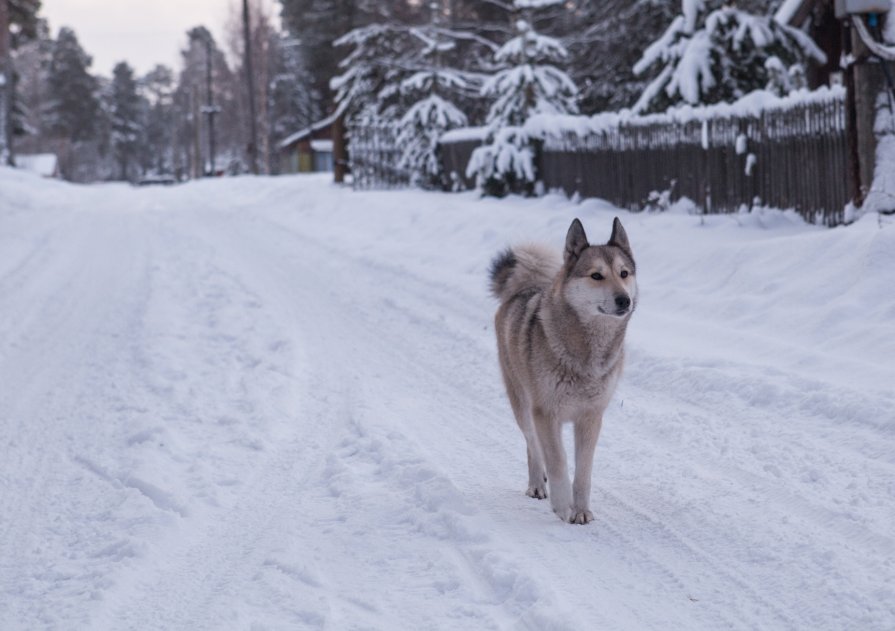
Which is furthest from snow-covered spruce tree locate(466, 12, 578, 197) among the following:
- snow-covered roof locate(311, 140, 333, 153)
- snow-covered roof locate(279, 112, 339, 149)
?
snow-covered roof locate(311, 140, 333, 153)

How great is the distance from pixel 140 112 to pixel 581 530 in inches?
4543

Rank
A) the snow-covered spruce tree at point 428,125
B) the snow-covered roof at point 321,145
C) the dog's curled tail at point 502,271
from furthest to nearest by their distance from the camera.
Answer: the snow-covered roof at point 321,145
the snow-covered spruce tree at point 428,125
the dog's curled tail at point 502,271

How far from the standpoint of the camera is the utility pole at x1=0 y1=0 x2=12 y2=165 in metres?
38.5

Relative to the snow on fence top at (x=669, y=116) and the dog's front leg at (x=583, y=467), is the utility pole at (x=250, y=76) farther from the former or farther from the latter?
the dog's front leg at (x=583, y=467)

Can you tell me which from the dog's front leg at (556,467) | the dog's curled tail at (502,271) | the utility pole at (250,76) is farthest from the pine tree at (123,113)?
the dog's front leg at (556,467)

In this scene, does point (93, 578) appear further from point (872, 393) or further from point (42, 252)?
point (42, 252)

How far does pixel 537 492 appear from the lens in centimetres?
521

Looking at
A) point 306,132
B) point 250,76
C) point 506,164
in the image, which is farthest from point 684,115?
point 306,132

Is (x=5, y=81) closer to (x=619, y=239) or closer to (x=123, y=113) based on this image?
(x=619, y=239)

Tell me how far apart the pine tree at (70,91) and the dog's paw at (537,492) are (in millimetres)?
89831

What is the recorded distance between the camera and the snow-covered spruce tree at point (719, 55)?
54.3ft

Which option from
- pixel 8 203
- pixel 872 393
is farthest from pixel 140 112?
pixel 872 393

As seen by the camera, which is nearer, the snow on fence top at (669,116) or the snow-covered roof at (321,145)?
the snow on fence top at (669,116)

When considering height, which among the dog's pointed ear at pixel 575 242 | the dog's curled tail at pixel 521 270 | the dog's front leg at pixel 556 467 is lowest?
the dog's front leg at pixel 556 467
